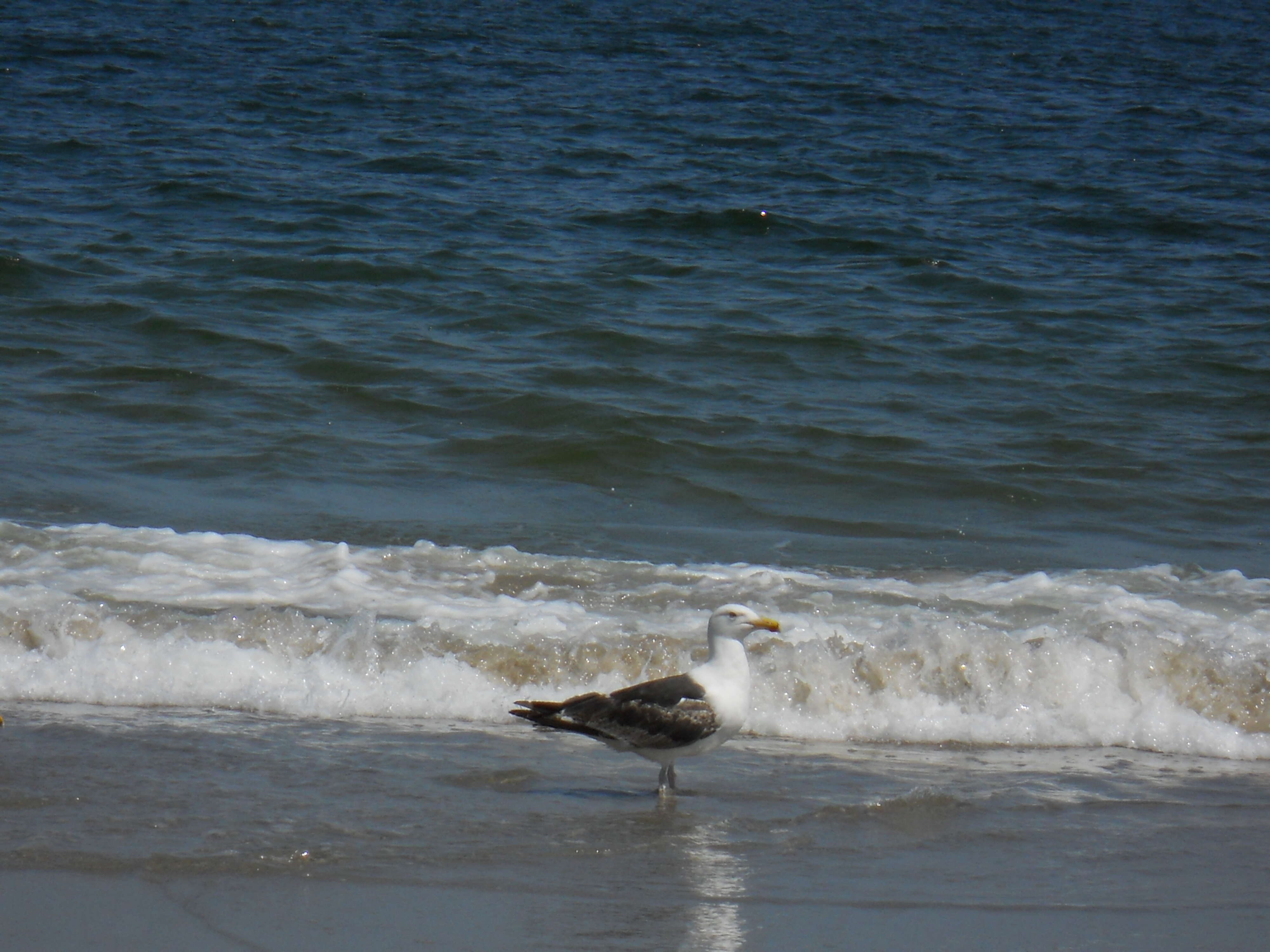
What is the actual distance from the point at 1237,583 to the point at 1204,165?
11.5 metres

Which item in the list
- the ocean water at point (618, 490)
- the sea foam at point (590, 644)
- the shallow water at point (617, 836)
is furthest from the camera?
the sea foam at point (590, 644)

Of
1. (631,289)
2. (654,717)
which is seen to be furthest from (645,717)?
(631,289)

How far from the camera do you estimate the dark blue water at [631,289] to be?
9016 millimetres

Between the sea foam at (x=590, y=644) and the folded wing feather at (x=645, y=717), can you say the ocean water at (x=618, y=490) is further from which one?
the folded wing feather at (x=645, y=717)

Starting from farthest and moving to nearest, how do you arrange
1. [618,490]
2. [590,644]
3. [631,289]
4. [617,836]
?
[631,289]
[618,490]
[590,644]
[617,836]

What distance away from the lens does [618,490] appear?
30.6 ft

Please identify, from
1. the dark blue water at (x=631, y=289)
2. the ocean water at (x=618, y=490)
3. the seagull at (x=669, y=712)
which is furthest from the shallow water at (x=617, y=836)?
the dark blue water at (x=631, y=289)

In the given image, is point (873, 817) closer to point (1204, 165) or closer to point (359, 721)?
point (359, 721)

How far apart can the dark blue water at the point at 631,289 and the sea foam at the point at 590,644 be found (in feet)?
2.43

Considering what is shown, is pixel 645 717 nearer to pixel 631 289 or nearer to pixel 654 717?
pixel 654 717

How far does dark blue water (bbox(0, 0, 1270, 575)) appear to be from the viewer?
902 cm

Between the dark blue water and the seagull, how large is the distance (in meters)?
3.07

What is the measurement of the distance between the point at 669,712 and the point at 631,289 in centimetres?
921

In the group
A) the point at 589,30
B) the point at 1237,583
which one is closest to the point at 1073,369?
the point at 1237,583
